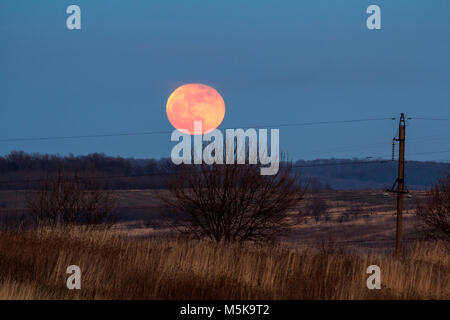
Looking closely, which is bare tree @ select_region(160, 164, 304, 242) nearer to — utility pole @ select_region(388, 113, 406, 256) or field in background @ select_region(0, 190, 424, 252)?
utility pole @ select_region(388, 113, 406, 256)

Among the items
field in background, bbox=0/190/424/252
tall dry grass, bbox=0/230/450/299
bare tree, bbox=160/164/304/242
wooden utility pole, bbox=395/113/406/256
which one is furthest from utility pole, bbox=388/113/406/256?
field in background, bbox=0/190/424/252

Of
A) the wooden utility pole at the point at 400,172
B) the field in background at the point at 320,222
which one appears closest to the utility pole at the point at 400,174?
the wooden utility pole at the point at 400,172

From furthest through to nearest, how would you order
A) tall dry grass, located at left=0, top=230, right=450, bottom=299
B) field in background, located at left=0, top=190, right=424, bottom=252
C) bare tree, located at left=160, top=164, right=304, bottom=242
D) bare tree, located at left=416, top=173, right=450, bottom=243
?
field in background, located at left=0, top=190, right=424, bottom=252 < bare tree, located at left=416, top=173, right=450, bottom=243 < bare tree, located at left=160, top=164, right=304, bottom=242 < tall dry grass, located at left=0, top=230, right=450, bottom=299

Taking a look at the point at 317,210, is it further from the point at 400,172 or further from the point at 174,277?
the point at 174,277

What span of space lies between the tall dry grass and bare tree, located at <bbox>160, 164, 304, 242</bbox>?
19523mm

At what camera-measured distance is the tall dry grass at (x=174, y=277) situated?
921cm

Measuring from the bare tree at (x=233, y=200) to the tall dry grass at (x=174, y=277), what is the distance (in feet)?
64.1

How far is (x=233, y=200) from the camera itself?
32938mm

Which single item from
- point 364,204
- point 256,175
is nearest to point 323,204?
point 364,204

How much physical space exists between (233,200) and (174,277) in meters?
22.8

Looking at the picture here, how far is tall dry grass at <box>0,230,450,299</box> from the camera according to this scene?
9.21 meters

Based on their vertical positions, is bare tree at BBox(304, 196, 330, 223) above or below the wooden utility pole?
below

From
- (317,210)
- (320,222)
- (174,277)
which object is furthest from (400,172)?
(317,210)

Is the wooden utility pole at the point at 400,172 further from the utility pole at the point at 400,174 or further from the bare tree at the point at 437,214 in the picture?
the bare tree at the point at 437,214
